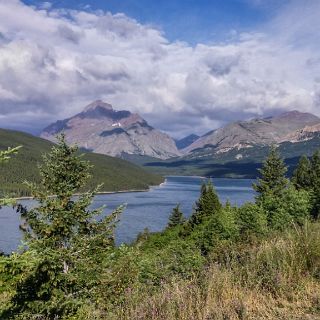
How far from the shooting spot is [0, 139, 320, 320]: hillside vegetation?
685 centimetres

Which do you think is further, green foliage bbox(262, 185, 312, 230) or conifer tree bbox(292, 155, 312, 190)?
conifer tree bbox(292, 155, 312, 190)

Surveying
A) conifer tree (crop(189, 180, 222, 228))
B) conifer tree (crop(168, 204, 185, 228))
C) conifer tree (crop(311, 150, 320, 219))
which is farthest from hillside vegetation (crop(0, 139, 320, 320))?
conifer tree (crop(168, 204, 185, 228))

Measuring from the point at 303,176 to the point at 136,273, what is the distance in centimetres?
7899

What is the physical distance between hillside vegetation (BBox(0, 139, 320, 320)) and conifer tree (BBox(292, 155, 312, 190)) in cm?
6773

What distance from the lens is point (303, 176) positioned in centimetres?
8562

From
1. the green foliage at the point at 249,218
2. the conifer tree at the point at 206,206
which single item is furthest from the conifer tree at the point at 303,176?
the green foliage at the point at 249,218

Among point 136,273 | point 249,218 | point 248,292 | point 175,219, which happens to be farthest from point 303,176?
point 248,292

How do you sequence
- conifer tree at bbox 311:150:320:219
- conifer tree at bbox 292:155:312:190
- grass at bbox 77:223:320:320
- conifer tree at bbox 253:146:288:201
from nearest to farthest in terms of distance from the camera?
grass at bbox 77:223:320:320
conifer tree at bbox 311:150:320:219
conifer tree at bbox 253:146:288:201
conifer tree at bbox 292:155:312:190

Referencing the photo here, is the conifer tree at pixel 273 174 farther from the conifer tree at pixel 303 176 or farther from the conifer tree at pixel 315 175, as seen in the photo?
the conifer tree at pixel 303 176

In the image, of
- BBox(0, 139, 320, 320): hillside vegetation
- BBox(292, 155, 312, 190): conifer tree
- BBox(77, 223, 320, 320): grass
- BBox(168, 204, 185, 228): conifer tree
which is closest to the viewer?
BBox(77, 223, 320, 320): grass

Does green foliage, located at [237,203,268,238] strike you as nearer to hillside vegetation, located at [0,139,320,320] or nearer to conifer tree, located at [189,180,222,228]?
conifer tree, located at [189,180,222,228]

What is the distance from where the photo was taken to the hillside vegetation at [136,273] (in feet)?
22.5

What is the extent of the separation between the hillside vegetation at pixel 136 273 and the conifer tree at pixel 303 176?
67731 mm

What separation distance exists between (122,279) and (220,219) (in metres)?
45.0
